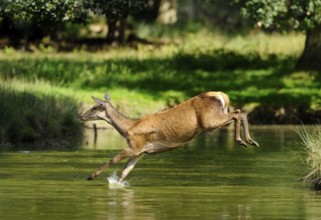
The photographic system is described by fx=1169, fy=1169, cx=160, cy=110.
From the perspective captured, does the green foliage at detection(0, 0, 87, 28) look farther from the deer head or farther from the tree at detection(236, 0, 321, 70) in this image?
the tree at detection(236, 0, 321, 70)

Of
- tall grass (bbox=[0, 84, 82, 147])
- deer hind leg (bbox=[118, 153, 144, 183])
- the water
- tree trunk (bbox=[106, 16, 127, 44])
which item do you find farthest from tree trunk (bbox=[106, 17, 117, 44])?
deer hind leg (bbox=[118, 153, 144, 183])

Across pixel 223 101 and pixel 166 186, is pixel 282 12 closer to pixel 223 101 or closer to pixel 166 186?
pixel 223 101

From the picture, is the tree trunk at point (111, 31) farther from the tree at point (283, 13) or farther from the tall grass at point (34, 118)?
the tall grass at point (34, 118)

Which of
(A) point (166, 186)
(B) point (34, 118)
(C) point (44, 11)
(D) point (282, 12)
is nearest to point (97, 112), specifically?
(A) point (166, 186)

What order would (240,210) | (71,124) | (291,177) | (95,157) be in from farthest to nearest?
1. (71,124)
2. (95,157)
3. (291,177)
4. (240,210)

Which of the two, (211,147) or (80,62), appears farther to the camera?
(80,62)

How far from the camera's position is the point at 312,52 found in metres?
41.3

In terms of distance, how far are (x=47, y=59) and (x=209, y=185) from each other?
24.7 metres

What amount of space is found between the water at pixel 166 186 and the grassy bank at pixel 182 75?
22.1ft

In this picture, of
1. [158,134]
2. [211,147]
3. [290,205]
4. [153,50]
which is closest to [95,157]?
[211,147]

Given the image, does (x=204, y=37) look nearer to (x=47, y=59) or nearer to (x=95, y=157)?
(x=47, y=59)

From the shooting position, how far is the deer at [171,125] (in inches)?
749

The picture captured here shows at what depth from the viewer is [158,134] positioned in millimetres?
19062

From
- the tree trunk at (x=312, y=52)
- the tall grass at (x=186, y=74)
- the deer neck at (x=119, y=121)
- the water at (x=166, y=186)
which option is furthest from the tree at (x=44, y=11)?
the tree trunk at (x=312, y=52)
